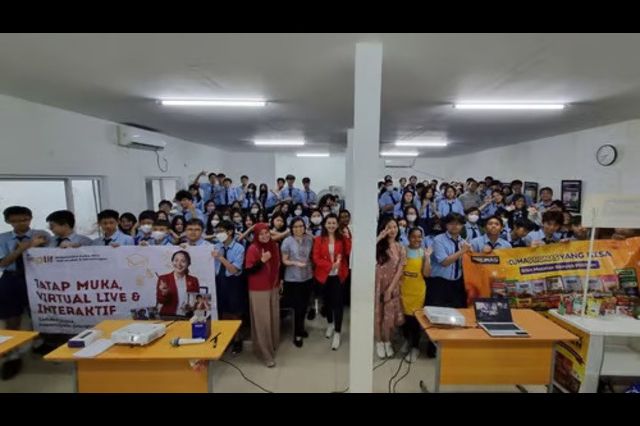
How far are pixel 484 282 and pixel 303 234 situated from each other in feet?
6.59

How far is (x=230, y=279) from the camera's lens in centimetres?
339

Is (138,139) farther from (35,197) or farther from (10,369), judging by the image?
(10,369)

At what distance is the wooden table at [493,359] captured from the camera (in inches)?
96.1

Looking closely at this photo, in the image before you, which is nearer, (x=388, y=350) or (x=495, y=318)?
(x=495, y=318)

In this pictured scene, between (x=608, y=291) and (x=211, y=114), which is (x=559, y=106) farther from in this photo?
(x=211, y=114)

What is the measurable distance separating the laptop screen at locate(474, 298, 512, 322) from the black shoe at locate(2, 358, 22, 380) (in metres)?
4.50

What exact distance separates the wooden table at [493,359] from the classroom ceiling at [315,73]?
226 centimetres

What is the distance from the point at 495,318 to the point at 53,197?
6.04 meters

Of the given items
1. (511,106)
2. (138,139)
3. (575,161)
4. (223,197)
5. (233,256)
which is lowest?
(233,256)

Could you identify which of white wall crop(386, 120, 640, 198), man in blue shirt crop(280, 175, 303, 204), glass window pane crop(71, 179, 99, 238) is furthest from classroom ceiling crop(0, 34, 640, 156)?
man in blue shirt crop(280, 175, 303, 204)

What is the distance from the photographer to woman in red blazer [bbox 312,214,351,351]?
3.56 meters

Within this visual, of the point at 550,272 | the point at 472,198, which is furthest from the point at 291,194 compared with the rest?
the point at 550,272

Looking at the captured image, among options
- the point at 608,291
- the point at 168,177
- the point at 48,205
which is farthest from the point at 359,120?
the point at 168,177
